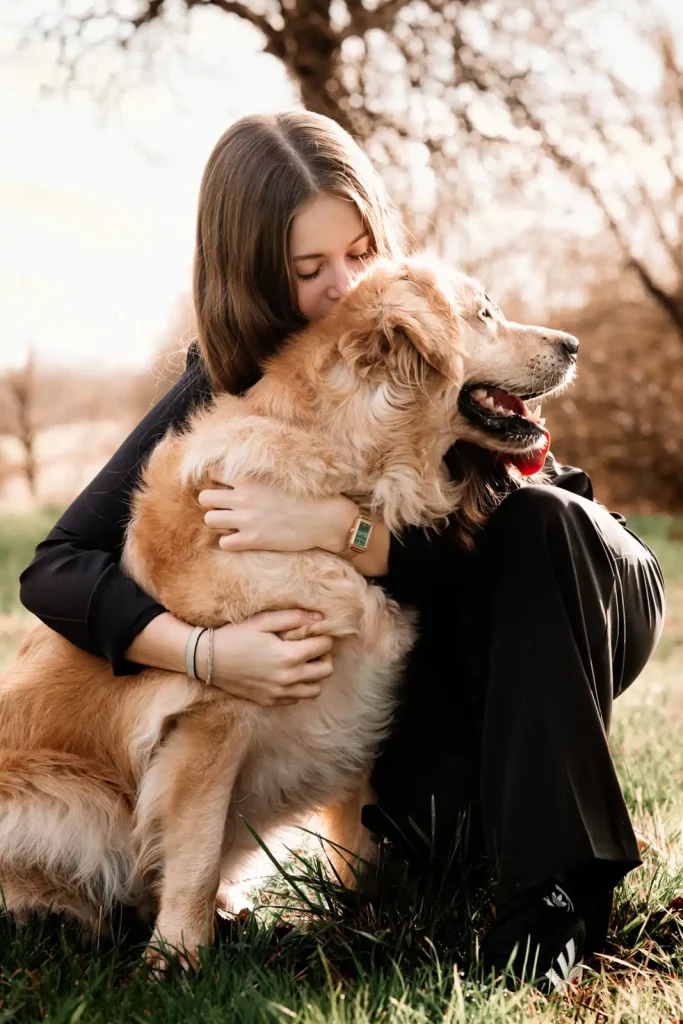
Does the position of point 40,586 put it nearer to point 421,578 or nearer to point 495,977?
point 421,578

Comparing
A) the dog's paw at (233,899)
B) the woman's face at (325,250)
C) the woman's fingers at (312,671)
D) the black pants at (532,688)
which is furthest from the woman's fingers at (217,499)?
the dog's paw at (233,899)

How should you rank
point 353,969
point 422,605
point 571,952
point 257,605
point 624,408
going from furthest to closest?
point 624,408, point 422,605, point 257,605, point 353,969, point 571,952

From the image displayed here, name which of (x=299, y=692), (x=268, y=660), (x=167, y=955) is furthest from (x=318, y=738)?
(x=167, y=955)

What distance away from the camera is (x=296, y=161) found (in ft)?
8.23

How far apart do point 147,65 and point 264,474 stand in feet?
19.1

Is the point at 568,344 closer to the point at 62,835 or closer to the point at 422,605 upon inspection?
the point at 422,605

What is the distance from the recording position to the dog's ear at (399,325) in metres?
2.12

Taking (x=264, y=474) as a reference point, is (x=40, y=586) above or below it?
below

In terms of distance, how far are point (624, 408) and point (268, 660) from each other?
8600 millimetres

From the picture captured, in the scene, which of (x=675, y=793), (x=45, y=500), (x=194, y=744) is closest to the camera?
(x=194, y=744)

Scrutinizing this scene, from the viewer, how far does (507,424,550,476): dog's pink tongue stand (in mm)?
2379

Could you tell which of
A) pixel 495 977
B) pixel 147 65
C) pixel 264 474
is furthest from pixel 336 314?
pixel 147 65

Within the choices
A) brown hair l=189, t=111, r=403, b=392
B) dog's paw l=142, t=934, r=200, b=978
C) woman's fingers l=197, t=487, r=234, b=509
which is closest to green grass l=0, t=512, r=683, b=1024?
dog's paw l=142, t=934, r=200, b=978

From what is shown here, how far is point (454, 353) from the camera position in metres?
2.17
